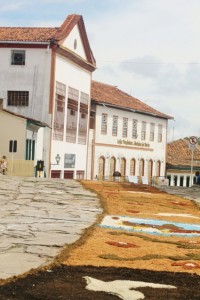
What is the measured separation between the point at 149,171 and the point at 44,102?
20.6 meters

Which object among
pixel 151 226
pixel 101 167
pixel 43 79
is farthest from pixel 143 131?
pixel 151 226

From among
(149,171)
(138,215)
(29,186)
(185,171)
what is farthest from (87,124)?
(138,215)

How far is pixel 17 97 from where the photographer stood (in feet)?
129

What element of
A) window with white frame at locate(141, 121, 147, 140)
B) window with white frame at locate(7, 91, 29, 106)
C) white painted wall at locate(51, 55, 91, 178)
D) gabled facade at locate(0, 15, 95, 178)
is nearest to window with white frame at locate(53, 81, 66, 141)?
gabled facade at locate(0, 15, 95, 178)

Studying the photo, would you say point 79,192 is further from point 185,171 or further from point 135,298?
point 185,171

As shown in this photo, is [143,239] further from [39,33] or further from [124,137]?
[124,137]

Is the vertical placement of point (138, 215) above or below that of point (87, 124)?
below

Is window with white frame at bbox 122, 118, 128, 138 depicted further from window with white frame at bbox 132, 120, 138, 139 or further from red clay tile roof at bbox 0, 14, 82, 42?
red clay tile roof at bbox 0, 14, 82, 42

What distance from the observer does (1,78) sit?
3944 cm

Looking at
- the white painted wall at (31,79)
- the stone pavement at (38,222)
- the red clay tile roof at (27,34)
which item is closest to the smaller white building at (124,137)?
the red clay tile roof at (27,34)

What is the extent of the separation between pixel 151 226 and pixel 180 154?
54.3 meters

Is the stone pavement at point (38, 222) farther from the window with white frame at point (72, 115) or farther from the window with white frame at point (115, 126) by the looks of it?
the window with white frame at point (115, 126)

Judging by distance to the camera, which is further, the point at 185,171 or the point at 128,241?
the point at 185,171

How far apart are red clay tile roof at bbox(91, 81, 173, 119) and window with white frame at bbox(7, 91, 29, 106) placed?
891cm
